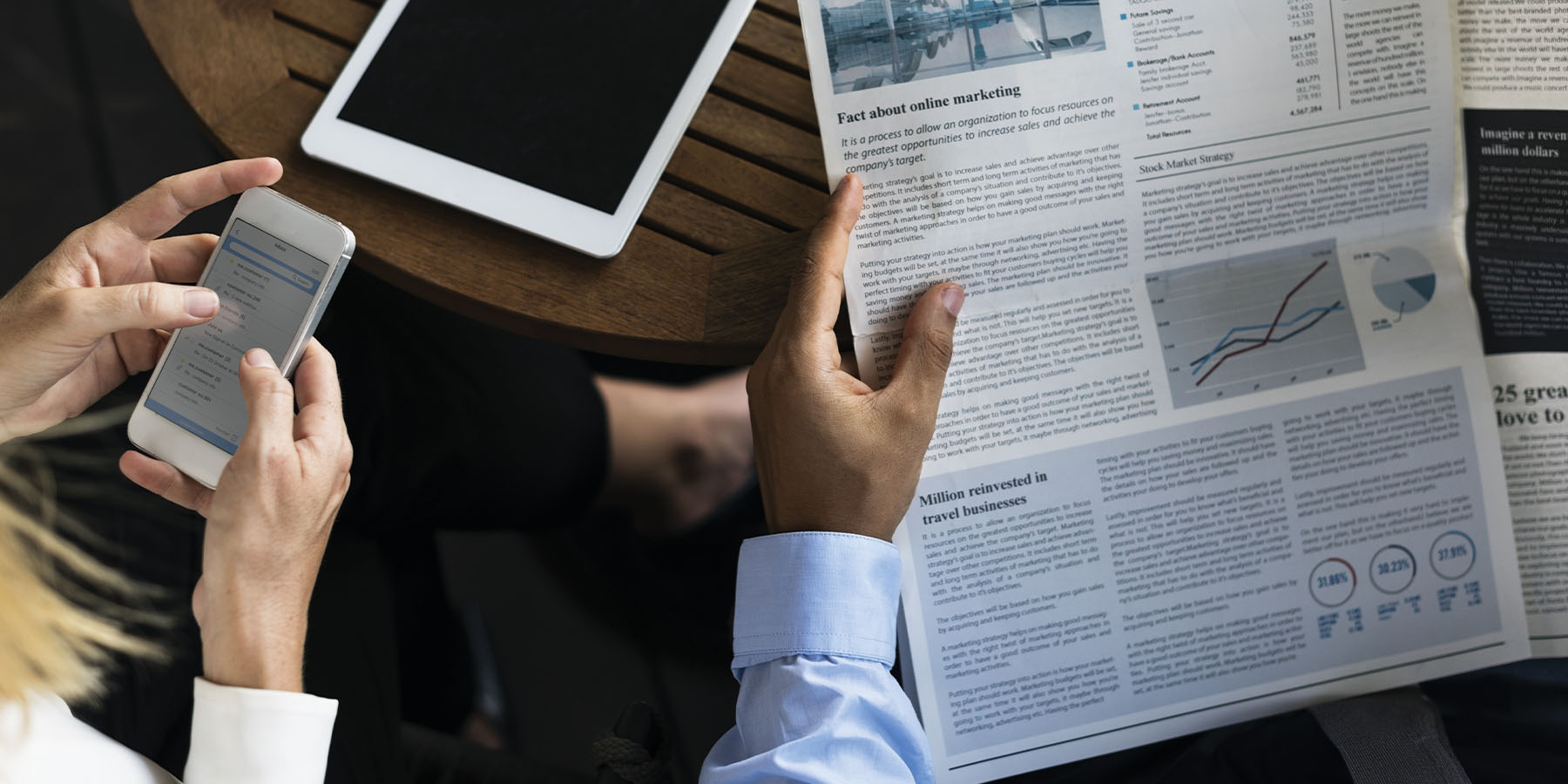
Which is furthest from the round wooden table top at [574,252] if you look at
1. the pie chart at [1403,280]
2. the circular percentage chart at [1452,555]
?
the circular percentage chart at [1452,555]

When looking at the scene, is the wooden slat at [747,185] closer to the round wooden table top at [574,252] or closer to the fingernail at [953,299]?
the round wooden table top at [574,252]

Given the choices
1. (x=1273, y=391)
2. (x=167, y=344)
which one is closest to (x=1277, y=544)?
(x=1273, y=391)

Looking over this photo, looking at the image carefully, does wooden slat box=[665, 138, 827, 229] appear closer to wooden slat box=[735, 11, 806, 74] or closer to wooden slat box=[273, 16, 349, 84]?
wooden slat box=[735, 11, 806, 74]

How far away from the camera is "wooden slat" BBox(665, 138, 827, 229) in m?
0.68

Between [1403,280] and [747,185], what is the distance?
48 cm

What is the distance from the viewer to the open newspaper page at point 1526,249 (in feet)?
2.23

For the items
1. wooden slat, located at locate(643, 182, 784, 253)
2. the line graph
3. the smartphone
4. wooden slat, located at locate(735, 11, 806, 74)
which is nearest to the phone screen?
the smartphone

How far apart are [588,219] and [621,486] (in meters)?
0.49

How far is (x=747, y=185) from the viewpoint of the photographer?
687 millimetres

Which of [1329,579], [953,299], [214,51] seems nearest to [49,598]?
[214,51]

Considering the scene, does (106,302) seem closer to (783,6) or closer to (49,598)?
(49,598)

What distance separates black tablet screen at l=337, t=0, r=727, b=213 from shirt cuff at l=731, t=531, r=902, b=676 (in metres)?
0.27

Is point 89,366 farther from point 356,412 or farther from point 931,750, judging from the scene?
point 931,750

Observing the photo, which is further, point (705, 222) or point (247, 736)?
point (705, 222)
